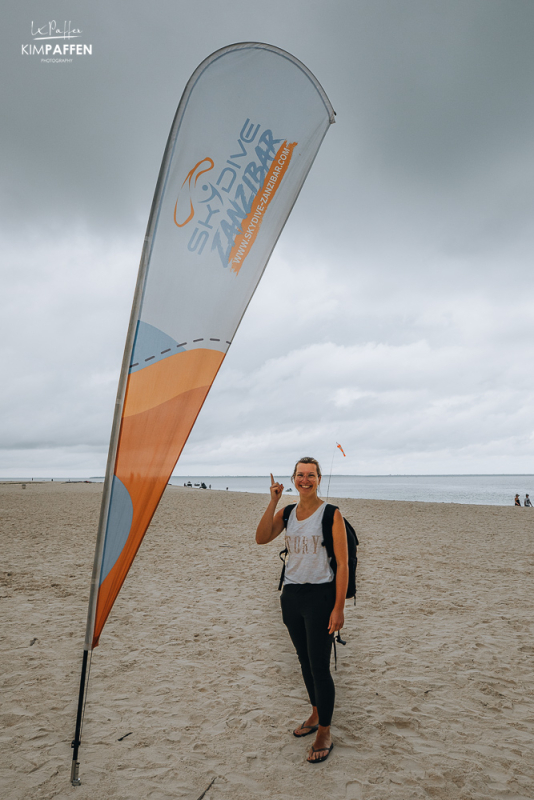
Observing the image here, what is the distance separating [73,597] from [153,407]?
17.5 feet

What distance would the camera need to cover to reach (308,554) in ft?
8.50

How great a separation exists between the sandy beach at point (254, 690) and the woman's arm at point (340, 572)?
3.16 ft

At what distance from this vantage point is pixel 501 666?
4.11 meters

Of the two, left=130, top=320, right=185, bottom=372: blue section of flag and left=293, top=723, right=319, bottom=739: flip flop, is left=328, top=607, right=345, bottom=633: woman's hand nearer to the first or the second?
left=293, top=723, right=319, bottom=739: flip flop

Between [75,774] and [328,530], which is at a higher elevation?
[328,530]

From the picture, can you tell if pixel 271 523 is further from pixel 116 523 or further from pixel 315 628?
pixel 116 523

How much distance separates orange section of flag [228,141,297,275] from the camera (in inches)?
104

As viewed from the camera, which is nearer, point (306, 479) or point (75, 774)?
point (75, 774)

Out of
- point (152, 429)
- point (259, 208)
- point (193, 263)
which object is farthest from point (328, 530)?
point (259, 208)

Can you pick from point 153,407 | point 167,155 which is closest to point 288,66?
point 167,155

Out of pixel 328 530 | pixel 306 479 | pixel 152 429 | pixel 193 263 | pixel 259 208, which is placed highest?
pixel 259 208

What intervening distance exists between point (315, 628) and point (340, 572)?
368 mm

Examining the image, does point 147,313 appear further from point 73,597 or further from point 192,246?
point 73,597

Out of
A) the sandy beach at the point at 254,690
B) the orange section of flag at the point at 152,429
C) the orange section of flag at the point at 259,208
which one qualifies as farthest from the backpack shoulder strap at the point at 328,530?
the orange section of flag at the point at 259,208
